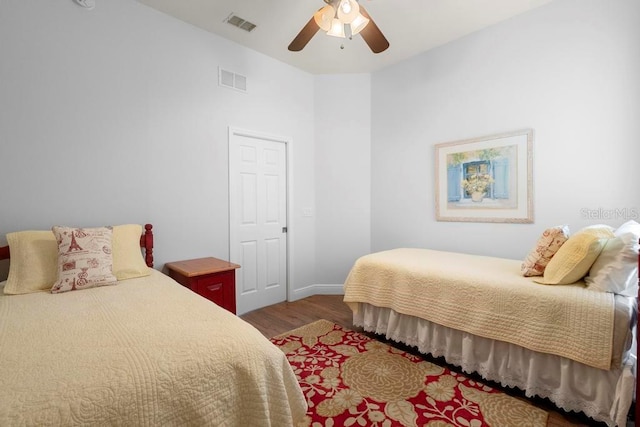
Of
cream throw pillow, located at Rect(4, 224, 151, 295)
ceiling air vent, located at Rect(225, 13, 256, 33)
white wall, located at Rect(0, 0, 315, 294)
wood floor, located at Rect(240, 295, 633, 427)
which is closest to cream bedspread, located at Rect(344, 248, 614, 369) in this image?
wood floor, located at Rect(240, 295, 633, 427)

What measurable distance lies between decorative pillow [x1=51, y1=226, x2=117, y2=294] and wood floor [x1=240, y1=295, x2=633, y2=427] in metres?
1.43

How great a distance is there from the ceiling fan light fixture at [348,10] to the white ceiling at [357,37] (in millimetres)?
768

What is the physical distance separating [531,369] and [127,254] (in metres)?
2.80

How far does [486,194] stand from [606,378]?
1.81 meters

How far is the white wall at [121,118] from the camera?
2098 millimetres

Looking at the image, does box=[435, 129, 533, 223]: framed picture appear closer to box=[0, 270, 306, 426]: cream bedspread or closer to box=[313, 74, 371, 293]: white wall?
box=[313, 74, 371, 293]: white wall

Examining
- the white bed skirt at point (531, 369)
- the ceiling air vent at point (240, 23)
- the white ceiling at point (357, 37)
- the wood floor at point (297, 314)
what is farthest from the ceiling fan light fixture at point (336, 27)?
the wood floor at point (297, 314)

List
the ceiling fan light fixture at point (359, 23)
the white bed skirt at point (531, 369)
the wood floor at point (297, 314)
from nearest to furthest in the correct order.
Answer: the white bed skirt at point (531, 369)
the ceiling fan light fixture at point (359, 23)
the wood floor at point (297, 314)

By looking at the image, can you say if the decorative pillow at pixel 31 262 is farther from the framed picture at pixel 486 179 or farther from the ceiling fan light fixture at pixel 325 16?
the framed picture at pixel 486 179

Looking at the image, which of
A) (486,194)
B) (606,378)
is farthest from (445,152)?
(606,378)

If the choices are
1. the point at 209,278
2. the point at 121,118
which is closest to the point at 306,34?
the point at 121,118

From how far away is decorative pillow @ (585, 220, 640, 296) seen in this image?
1.60 meters

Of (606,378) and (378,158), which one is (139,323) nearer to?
(606,378)

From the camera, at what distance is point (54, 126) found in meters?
2.20
